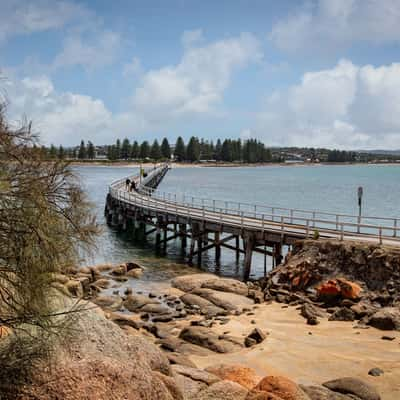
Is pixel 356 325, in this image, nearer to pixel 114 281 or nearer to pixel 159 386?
pixel 159 386

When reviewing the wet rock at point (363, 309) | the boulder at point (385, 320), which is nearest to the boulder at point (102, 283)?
the wet rock at point (363, 309)

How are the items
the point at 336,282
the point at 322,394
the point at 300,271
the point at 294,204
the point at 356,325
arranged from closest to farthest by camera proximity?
1. the point at 322,394
2. the point at 356,325
3. the point at 336,282
4. the point at 300,271
5. the point at 294,204

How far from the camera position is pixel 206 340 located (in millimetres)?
16562

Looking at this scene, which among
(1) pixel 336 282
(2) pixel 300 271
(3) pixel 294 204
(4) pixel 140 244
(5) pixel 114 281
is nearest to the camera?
(1) pixel 336 282

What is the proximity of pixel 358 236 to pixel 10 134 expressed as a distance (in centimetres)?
1914

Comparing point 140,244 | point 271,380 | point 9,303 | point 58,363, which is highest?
point 9,303

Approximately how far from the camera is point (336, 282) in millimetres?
21094

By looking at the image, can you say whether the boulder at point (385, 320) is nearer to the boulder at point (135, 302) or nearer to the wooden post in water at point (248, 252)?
the boulder at point (135, 302)

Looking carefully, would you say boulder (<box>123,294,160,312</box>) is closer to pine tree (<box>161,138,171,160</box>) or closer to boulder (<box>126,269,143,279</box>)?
boulder (<box>126,269,143,279</box>)

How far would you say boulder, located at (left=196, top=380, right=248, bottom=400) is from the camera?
9383 mm

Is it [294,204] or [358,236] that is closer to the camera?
[358,236]

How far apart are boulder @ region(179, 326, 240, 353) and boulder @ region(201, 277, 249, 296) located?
20.4 ft

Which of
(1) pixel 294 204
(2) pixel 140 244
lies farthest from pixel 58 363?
(1) pixel 294 204

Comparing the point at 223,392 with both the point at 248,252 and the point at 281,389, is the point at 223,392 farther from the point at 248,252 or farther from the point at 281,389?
the point at 248,252
